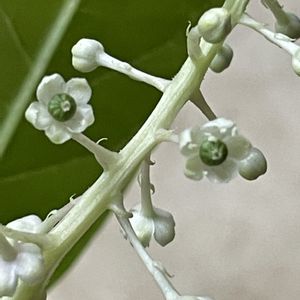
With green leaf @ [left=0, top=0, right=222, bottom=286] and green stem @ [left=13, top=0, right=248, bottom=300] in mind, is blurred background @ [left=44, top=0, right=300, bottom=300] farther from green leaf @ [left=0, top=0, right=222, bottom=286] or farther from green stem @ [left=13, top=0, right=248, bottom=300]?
green stem @ [left=13, top=0, right=248, bottom=300]

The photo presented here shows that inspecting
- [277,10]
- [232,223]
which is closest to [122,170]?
[277,10]

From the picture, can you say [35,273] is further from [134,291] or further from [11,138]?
[134,291]

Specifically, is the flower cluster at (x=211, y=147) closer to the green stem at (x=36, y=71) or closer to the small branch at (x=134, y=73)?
the small branch at (x=134, y=73)

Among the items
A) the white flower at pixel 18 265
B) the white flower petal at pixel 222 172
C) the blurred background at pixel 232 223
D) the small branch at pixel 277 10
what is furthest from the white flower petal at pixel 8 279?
the blurred background at pixel 232 223

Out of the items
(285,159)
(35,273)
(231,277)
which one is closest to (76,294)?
(231,277)

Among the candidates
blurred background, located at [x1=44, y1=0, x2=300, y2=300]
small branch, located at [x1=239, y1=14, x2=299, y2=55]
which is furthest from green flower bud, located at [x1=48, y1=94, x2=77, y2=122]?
blurred background, located at [x1=44, y1=0, x2=300, y2=300]

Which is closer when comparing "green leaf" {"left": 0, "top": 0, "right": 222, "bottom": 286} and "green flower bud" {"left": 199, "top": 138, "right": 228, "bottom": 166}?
"green flower bud" {"left": 199, "top": 138, "right": 228, "bottom": 166}

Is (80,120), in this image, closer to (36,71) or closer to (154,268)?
(154,268)
